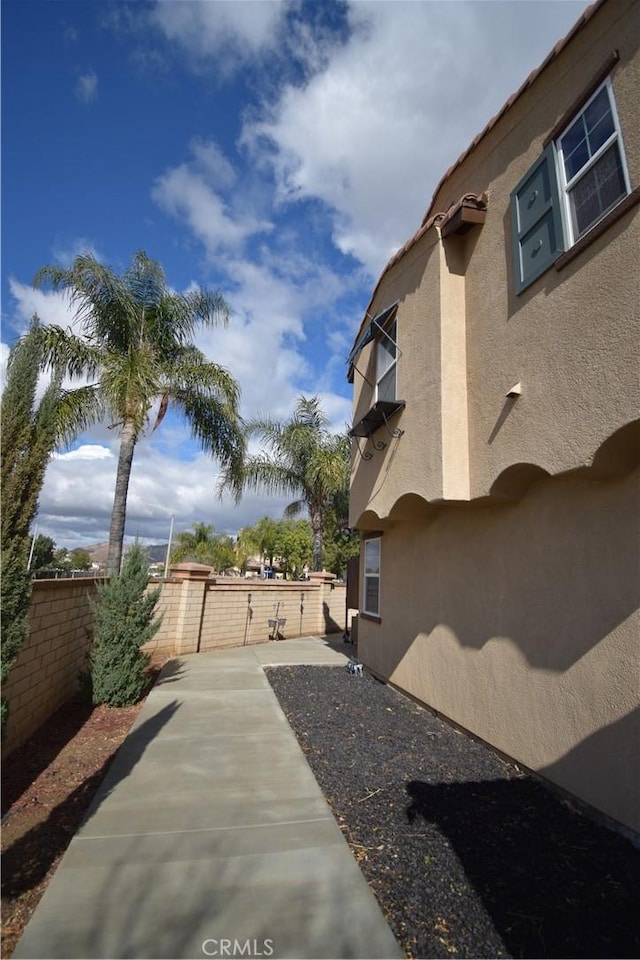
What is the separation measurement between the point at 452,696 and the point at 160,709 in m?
3.88

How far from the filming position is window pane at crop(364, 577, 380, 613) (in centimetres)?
899

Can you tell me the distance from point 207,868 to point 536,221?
598 centimetres

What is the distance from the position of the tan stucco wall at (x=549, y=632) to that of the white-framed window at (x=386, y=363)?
7.13ft

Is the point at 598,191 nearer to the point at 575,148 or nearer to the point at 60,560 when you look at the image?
the point at 575,148

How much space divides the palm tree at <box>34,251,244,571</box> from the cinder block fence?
6.17 ft

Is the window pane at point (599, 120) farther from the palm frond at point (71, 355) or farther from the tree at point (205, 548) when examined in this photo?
the tree at point (205, 548)

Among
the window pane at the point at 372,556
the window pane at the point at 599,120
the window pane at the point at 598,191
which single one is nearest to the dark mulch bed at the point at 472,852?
the window pane at the point at 372,556

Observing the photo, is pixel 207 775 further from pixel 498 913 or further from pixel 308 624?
pixel 308 624

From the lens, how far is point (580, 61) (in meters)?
4.19

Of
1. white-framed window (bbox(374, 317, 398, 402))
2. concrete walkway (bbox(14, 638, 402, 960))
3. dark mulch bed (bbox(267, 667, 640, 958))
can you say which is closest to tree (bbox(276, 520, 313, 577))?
white-framed window (bbox(374, 317, 398, 402))

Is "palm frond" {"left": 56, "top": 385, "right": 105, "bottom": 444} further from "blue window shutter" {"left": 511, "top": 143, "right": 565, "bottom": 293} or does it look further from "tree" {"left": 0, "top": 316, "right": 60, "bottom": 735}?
"blue window shutter" {"left": 511, "top": 143, "right": 565, "bottom": 293}

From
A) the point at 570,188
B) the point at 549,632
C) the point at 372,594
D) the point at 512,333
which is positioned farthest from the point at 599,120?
the point at 372,594

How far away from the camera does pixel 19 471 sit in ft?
12.7

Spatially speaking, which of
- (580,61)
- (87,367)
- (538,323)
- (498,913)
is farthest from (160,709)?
(580,61)
